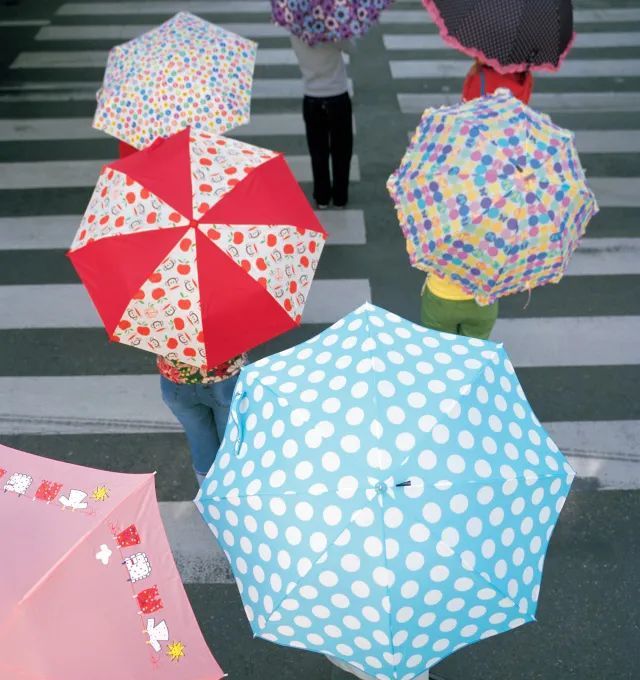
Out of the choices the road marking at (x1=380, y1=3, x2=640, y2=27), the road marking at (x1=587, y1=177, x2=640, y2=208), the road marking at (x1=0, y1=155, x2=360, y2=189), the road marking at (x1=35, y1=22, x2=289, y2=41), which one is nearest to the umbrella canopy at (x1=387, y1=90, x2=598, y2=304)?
the road marking at (x1=587, y1=177, x2=640, y2=208)

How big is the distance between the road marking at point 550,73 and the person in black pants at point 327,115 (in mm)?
3079

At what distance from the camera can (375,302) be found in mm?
6355

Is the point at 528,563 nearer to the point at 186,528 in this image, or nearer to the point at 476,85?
the point at 186,528

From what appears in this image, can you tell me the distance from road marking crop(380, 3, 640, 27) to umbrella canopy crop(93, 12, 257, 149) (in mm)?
6352

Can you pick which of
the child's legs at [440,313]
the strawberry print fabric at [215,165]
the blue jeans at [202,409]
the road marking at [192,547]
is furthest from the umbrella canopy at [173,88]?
the road marking at [192,547]

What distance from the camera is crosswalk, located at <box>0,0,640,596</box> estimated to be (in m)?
5.42

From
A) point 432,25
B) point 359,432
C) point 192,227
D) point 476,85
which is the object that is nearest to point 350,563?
point 359,432

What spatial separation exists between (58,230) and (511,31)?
4184 mm

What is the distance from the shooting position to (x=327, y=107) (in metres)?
6.64

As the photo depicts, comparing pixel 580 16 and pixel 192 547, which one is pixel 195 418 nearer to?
pixel 192 547

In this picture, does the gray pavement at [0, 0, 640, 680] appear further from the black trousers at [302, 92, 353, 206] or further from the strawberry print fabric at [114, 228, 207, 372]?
the strawberry print fabric at [114, 228, 207, 372]

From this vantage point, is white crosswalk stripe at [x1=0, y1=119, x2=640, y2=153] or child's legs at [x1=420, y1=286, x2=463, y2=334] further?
white crosswalk stripe at [x1=0, y1=119, x2=640, y2=153]

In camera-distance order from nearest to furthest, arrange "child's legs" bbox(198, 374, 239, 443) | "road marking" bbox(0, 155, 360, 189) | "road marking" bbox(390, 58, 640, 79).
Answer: "child's legs" bbox(198, 374, 239, 443) → "road marking" bbox(0, 155, 360, 189) → "road marking" bbox(390, 58, 640, 79)

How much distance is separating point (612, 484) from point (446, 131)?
7.90 ft
